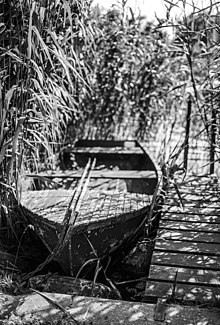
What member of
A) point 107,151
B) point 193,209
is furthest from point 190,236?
point 107,151

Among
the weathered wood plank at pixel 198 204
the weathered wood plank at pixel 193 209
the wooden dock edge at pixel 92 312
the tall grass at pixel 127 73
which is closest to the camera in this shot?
the wooden dock edge at pixel 92 312

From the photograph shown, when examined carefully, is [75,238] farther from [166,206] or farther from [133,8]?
[133,8]

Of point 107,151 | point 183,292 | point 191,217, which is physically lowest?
point 183,292

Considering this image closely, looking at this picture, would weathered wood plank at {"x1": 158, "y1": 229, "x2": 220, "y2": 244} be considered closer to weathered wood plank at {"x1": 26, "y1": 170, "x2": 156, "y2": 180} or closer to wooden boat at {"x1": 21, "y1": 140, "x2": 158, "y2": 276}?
wooden boat at {"x1": 21, "y1": 140, "x2": 158, "y2": 276}

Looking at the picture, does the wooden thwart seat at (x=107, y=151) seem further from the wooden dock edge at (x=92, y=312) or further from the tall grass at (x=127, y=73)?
the wooden dock edge at (x=92, y=312)

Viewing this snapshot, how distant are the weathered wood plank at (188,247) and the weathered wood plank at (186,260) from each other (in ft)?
0.13

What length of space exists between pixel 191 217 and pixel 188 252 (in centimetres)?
53

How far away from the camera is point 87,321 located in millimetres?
2133

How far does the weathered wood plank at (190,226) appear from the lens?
3.15m

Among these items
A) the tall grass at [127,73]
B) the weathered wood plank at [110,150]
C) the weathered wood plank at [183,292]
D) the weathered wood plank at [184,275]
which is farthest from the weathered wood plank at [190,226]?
the tall grass at [127,73]

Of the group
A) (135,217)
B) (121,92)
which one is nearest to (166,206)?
(135,217)

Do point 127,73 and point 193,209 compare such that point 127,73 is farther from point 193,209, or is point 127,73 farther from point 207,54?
point 193,209

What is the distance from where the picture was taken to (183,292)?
2.42 meters

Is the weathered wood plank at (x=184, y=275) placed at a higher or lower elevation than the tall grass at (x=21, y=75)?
lower
